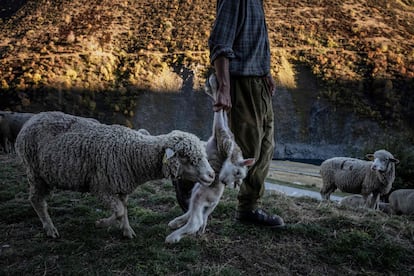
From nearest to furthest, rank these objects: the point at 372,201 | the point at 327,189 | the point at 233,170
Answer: the point at 233,170, the point at 372,201, the point at 327,189

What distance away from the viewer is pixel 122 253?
2508mm

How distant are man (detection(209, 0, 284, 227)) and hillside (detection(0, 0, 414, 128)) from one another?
762 inches

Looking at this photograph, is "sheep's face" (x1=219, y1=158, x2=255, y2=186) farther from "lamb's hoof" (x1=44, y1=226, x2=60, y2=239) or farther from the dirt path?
the dirt path

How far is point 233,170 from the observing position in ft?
8.70

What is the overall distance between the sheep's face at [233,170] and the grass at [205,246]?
55cm

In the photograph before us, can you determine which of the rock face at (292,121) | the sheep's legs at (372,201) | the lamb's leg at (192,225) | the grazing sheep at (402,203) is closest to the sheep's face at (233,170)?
the lamb's leg at (192,225)

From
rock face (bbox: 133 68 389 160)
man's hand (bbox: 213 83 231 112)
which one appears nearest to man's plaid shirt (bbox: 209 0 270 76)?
man's hand (bbox: 213 83 231 112)

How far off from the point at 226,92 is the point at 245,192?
0.98m

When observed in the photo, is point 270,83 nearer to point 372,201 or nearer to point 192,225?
point 192,225

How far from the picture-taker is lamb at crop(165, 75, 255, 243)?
8.63 ft

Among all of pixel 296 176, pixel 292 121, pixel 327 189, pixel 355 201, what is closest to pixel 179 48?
pixel 292 121

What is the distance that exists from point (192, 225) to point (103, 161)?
36.0 inches

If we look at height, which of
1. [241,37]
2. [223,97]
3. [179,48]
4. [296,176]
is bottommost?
[296,176]

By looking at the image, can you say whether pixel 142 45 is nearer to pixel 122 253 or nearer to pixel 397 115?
pixel 397 115
